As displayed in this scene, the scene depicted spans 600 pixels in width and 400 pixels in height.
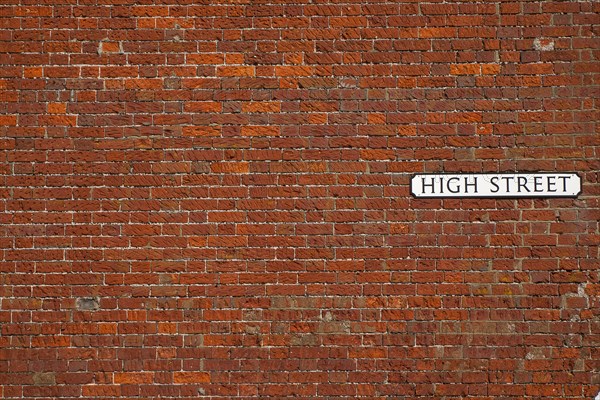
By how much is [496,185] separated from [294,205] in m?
1.37

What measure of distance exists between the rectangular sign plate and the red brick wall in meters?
0.06

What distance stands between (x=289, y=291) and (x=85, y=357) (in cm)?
143

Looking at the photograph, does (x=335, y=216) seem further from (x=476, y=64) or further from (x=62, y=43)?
(x=62, y=43)

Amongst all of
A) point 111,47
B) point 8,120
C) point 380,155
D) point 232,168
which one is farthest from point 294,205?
point 8,120

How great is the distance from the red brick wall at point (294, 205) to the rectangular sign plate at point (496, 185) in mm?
63

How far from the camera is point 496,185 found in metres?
4.00

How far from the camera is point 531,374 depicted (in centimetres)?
396

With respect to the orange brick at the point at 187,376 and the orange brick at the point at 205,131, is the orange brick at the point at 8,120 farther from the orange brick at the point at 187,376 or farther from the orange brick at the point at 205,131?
the orange brick at the point at 187,376

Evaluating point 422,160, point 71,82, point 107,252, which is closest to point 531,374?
point 422,160

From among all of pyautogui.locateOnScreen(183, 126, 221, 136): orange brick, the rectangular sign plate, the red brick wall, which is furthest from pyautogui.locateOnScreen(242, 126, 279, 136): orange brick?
the rectangular sign plate

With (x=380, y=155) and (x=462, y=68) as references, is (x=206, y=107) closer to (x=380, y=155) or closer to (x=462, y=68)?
(x=380, y=155)

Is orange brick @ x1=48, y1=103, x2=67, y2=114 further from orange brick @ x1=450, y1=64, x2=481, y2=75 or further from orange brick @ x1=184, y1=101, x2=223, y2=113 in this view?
orange brick @ x1=450, y1=64, x2=481, y2=75

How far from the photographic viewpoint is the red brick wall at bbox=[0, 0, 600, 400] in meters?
3.97

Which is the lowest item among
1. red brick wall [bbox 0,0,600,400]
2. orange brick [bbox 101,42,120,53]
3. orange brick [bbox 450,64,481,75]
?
red brick wall [bbox 0,0,600,400]
